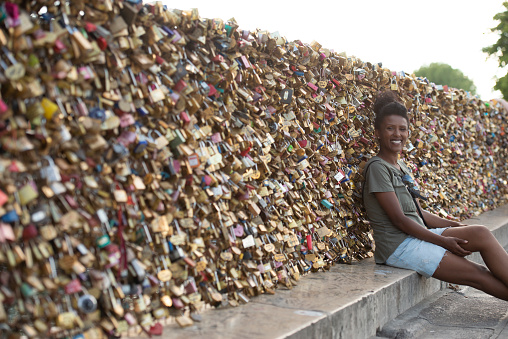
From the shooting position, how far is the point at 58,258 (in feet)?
6.46

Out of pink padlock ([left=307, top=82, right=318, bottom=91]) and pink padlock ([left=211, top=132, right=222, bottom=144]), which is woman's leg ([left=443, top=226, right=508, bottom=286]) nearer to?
pink padlock ([left=307, top=82, right=318, bottom=91])

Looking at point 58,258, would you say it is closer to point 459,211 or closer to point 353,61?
point 353,61

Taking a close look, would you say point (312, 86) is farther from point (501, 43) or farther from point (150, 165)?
point (501, 43)

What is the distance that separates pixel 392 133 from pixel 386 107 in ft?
0.78

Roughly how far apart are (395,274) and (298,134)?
4.18ft

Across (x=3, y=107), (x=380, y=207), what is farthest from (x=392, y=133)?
(x=3, y=107)

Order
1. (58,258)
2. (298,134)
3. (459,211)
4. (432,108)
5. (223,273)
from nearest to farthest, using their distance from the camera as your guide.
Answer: (58,258)
(223,273)
(298,134)
(432,108)
(459,211)

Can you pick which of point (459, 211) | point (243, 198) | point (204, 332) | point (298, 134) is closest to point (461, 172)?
point (459, 211)

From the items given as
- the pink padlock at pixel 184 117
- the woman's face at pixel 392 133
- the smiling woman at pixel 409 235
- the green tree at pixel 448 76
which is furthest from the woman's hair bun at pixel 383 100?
Result: the green tree at pixel 448 76

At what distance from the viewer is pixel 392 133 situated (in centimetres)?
420

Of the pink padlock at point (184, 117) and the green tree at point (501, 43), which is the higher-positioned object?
the green tree at point (501, 43)

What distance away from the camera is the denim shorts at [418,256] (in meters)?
3.75

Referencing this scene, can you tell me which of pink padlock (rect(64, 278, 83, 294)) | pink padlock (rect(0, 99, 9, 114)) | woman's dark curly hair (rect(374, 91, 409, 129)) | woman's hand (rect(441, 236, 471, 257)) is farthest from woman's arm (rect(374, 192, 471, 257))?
pink padlock (rect(0, 99, 9, 114))

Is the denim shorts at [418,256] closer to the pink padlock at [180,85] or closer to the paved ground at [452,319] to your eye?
the paved ground at [452,319]
